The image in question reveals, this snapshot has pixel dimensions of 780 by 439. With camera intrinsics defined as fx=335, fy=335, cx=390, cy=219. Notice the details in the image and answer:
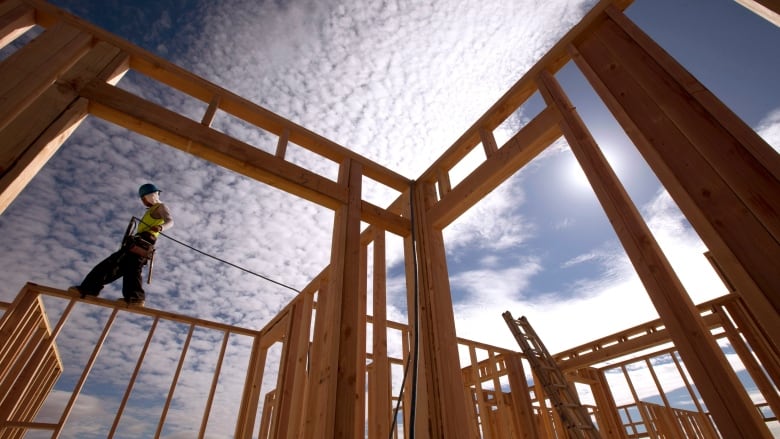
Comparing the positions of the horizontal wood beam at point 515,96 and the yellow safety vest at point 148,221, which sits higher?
the yellow safety vest at point 148,221

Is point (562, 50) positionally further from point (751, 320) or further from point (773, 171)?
point (751, 320)

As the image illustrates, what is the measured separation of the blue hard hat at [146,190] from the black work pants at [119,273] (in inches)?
30.4

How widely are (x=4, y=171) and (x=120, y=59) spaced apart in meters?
1.21

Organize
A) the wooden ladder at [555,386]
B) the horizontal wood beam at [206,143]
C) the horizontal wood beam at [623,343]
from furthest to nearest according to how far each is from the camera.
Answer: the horizontal wood beam at [623,343]
the wooden ladder at [555,386]
the horizontal wood beam at [206,143]

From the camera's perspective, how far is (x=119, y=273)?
15.0 ft

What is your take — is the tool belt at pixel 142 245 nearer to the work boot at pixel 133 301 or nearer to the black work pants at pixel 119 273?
the black work pants at pixel 119 273

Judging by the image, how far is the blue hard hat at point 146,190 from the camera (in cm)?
465

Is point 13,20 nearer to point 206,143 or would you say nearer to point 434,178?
point 206,143

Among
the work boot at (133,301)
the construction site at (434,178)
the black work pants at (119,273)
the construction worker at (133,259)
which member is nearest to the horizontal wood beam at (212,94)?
the construction site at (434,178)

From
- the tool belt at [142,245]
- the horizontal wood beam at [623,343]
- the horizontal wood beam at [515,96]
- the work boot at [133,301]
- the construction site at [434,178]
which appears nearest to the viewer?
the construction site at [434,178]

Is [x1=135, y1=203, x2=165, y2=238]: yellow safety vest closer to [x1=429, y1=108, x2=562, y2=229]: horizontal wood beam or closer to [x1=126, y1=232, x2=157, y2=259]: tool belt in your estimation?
[x1=126, y1=232, x2=157, y2=259]: tool belt

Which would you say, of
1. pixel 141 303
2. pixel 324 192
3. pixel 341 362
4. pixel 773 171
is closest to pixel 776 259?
pixel 773 171

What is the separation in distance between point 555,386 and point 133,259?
6.54m

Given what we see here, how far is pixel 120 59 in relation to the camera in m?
2.50
